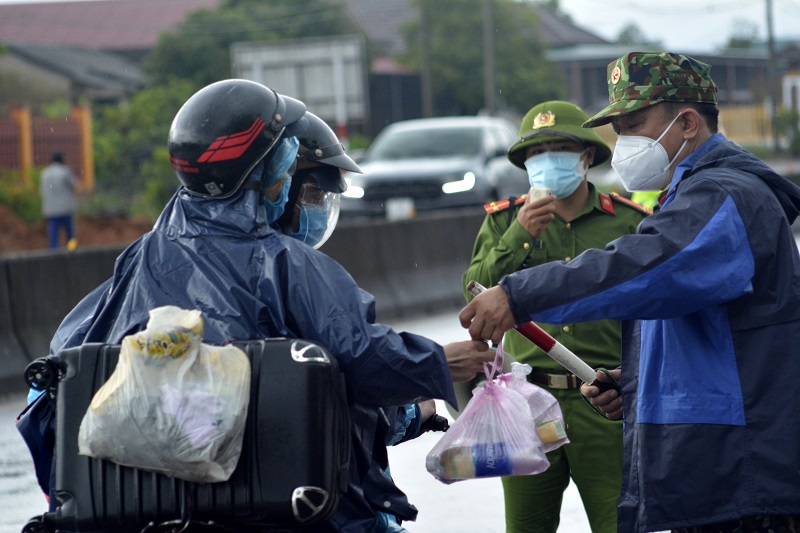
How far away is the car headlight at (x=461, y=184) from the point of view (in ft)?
69.1

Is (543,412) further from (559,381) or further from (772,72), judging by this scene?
(772,72)

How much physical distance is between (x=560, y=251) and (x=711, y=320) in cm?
183

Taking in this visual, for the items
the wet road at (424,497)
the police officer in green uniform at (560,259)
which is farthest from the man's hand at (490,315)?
the wet road at (424,497)

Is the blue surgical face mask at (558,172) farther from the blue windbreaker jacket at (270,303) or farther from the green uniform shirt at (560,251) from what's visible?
the blue windbreaker jacket at (270,303)

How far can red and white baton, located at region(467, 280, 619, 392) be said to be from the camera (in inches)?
149

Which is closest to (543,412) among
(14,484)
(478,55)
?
(14,484)

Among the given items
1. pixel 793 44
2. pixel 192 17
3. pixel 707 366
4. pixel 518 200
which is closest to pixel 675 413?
pixel 707 366

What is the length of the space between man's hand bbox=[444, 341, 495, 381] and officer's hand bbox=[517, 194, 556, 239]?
4.60 ft

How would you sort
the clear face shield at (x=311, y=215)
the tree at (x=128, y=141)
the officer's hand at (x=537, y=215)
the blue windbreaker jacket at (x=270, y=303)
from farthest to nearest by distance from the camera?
1. the tree at (x=128, y=141)
2. the officer's hand at (x=537, y=215)
3. the clear face shield at (x=311, y=215)
4. the blue windbreaker jacket at (x=270, y=303)

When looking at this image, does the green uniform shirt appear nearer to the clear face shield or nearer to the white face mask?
the white face mask

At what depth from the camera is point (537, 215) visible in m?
4.86

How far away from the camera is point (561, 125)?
524cm

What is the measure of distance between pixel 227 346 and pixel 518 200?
2533 millimetres

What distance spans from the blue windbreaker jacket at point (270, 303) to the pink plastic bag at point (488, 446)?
0.50 m
